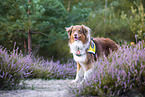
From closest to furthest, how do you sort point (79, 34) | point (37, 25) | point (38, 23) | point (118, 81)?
Answer: point (118, 81) → point (79, 34) → point (37, 25) → point (38, 23)

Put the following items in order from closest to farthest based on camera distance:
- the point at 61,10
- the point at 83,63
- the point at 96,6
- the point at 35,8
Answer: the point at 83,63
the point at 35,8
the point at 61,10
the point at 96,6

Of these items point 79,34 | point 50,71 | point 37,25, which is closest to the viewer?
point 79,34

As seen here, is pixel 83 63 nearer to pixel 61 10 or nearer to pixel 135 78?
pixel 135 78

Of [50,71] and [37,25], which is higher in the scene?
[37,25]

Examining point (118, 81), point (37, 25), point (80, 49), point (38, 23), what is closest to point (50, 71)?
point (80, 49)

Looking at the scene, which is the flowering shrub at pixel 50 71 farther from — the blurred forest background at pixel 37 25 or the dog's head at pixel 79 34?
the dog's head at pixel 79 34

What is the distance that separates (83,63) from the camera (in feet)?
17.9

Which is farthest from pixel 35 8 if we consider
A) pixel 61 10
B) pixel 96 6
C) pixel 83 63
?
pixel 96 6

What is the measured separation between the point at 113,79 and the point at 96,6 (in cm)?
2067

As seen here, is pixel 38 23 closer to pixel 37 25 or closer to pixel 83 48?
pixel 37 25

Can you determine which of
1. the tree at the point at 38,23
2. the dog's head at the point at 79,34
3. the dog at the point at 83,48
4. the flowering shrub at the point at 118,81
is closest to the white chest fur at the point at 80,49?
the dog at the point at 83,48

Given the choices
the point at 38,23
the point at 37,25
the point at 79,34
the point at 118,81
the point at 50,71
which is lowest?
the point at 50,71

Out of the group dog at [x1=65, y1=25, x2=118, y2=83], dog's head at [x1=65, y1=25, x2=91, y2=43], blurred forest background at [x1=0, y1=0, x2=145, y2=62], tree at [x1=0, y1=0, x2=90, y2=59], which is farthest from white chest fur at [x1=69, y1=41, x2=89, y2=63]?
tree at [x1=0, y1=0, x2=90, y2=59]

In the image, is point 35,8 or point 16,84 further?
point 35,8
